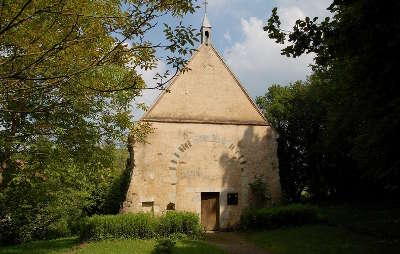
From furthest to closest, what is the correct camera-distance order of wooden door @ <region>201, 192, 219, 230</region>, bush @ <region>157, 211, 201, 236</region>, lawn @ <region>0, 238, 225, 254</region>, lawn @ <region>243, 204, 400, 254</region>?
wooden door @ <region>201, 192, 219, 230</region> < bush @ <region>157, 211, 201, 236</region> < lawn @ <region>0, 238, 225, 254</region> < lawn @ <region>243, 204, 400, 254</region>

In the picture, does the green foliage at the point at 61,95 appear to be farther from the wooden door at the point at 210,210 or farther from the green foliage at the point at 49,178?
the wooden door at the point at 210,210

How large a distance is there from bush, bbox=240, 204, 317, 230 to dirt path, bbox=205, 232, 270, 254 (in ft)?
4.30

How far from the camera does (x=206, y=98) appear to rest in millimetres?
20078

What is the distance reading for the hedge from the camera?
49.5 feet

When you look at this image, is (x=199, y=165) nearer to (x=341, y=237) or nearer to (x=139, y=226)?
(x=139, y=226)

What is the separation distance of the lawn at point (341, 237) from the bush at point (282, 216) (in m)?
0.64

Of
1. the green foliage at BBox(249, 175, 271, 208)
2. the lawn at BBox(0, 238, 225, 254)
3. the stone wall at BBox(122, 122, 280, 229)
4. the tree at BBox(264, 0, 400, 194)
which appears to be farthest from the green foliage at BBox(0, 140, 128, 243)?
the green foliage at BBox(249, 175, 271, 208)

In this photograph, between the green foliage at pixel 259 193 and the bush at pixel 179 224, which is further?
the green foliage at pixel 259 193

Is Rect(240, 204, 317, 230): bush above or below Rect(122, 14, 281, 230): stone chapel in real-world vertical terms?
below

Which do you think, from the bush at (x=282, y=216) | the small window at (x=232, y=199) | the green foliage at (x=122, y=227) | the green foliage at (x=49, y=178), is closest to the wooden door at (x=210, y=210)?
the small window at (x=232, y=199)

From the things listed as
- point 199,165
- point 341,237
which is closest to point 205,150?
point 199,165

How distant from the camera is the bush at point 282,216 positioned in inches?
687

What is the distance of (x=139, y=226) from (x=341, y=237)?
25.8 feet

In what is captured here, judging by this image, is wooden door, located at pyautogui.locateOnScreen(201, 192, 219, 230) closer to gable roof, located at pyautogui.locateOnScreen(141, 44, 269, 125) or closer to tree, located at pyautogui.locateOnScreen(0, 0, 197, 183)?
gable roof, located at pyautogui.locateOnScreen(141, 44, 269, 125)
